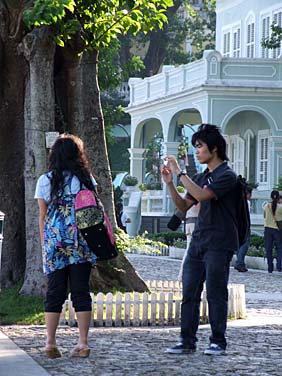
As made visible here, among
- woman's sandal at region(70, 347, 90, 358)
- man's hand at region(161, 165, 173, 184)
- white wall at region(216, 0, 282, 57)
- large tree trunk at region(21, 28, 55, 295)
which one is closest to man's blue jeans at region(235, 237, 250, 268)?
large tree trunk at region(21, 28, 55, 295)

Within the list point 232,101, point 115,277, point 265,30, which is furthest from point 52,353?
point 265,30

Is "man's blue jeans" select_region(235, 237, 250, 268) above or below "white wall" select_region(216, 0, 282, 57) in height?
below

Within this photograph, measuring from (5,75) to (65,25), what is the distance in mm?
1780

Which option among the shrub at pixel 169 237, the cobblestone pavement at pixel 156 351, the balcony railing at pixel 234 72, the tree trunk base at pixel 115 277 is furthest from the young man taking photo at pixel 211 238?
the balcony railing at pixel 234 72

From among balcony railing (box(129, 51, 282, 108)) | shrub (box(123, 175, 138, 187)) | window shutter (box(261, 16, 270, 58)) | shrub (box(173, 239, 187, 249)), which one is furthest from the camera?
shrub (box(123, 175, 138, 187))

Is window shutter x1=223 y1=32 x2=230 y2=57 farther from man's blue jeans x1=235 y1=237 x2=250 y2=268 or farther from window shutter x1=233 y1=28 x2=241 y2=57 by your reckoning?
man's blue jeans x1=235 y1=237 x2=250 y2=268

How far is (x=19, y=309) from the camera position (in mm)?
13227

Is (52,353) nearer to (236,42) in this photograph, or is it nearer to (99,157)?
(99,157)

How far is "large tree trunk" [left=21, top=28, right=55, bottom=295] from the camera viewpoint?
542 inches

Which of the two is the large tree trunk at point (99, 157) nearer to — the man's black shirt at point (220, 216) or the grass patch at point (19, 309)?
the grass patch at point (19, 309)

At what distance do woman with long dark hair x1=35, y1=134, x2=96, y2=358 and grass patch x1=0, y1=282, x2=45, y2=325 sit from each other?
3131 mm

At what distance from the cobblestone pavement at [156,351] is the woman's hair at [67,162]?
4.73 ft

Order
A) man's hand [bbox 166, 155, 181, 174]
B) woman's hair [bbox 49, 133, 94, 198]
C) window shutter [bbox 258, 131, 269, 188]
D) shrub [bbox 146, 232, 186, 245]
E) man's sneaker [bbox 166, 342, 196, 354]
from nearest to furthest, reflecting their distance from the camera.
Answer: man's hand [bbox 166, 155, 181, 174], woman's hair [bbox 49, 133, 94, 198], man's sneaker [bbox 166, 342, 196, 354], shrub [bbox 146, 232, 186, 245], window shutter [bbox 258, 131, 269, 188]

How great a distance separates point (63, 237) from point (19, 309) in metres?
4.07
